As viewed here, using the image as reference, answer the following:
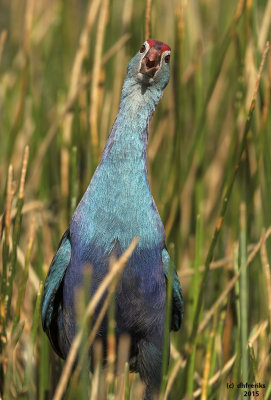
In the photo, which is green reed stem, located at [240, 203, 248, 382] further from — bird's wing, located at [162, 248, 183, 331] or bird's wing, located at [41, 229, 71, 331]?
bird's wing, located at [41, 229, 71, 331]

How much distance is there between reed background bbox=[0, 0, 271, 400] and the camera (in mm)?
2234

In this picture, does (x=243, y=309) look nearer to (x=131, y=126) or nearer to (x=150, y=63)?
(x=131, y=126)

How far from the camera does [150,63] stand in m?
2.16

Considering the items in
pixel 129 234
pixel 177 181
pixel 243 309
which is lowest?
pixel 243 309

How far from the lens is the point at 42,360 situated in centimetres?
231

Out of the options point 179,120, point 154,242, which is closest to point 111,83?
point 179,120

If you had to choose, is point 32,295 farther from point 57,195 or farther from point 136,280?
point 136,280

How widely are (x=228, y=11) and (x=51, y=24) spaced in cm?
106

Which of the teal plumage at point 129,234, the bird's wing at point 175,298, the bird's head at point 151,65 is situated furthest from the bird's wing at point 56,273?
the bird's head at point 151,65

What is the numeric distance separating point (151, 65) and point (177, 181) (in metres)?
0.69

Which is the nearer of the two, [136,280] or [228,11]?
[136,280]

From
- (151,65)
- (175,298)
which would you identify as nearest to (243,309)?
(175,298)

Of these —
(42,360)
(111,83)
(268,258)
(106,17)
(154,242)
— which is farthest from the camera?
(111,83)

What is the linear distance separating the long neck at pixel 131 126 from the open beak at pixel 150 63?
0.18 ft
